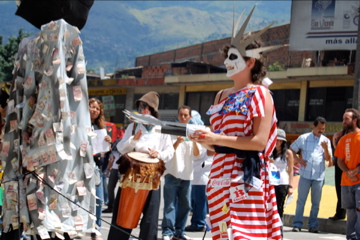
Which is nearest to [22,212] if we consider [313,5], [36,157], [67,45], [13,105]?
[36,157]

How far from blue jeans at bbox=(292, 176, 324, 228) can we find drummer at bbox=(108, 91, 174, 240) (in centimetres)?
447

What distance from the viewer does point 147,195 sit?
23.4 feet

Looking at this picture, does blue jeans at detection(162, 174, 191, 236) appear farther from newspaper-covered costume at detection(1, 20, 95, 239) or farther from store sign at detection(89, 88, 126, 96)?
store sign at detection(89, 88, 126, 96)

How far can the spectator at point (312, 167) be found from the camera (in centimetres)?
1153

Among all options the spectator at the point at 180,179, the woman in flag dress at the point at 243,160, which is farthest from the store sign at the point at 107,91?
the woman in flag dress at the point at 243,160

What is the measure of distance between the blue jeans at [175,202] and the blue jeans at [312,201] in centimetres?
284

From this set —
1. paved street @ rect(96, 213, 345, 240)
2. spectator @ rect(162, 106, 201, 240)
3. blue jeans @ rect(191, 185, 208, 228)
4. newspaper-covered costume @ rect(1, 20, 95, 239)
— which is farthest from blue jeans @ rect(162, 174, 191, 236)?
newspaper-covered costume @ rect(1, 20, 95, 239)

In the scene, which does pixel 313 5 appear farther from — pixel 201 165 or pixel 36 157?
pixel 36 157

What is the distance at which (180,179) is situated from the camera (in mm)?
9758

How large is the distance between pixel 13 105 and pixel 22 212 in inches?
41.7

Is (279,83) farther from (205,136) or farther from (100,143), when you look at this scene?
(205,136)

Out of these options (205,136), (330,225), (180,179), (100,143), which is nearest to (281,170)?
(180,179)

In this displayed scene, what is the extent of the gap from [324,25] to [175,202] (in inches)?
957

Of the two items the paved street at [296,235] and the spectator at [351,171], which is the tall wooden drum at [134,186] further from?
the spectator at [351,171]
